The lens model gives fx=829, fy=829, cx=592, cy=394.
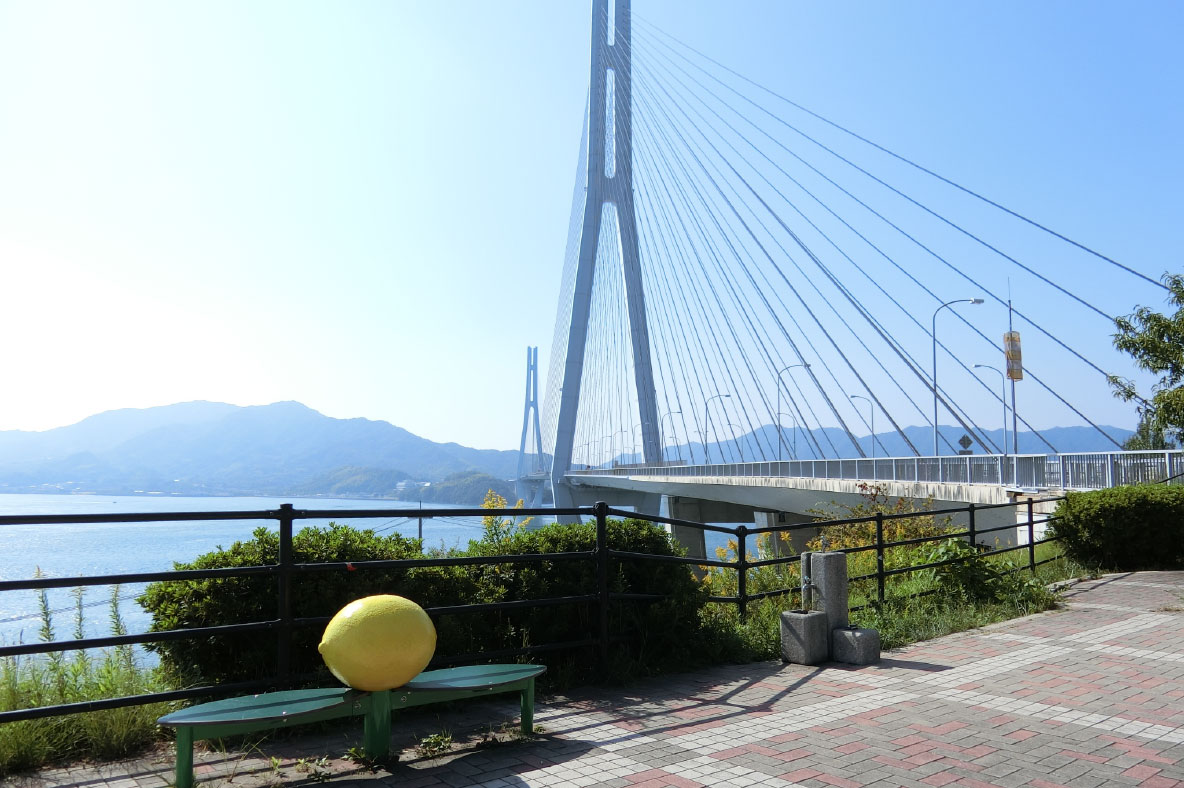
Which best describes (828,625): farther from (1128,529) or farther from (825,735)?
(1128,529)

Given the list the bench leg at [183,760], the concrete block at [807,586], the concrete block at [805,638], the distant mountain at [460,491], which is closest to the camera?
the bench leg at [183,760]

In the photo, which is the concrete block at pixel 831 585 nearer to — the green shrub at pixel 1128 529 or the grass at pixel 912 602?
the grass at pixel 912 602

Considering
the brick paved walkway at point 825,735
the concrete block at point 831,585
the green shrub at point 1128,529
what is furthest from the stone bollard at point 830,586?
the green shrub at point 1128,529

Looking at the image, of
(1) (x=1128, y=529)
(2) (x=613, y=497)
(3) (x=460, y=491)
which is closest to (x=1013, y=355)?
(1) (x=1128, y=529)

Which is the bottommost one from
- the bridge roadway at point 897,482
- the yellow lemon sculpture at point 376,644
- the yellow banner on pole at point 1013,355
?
the bridge roadway at point 897,482

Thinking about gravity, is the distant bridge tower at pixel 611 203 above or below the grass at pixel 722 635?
above

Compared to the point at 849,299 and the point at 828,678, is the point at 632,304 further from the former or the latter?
the point at 828,678

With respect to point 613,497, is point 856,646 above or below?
above

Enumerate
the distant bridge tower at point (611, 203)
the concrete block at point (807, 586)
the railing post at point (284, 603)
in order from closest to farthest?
the railing post at point (284, 603)
the concrete block at point (807, 586)
the distant bridge tower at point (611, 203)

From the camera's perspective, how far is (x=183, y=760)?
368 centimetres

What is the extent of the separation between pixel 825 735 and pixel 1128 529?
9.95 metres

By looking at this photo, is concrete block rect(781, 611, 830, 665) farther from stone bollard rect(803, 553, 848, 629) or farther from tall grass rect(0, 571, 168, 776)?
tall grass rect(0, 571, 168, 776)

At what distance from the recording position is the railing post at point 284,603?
15.1 ft

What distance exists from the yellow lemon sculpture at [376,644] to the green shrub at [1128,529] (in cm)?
1148
